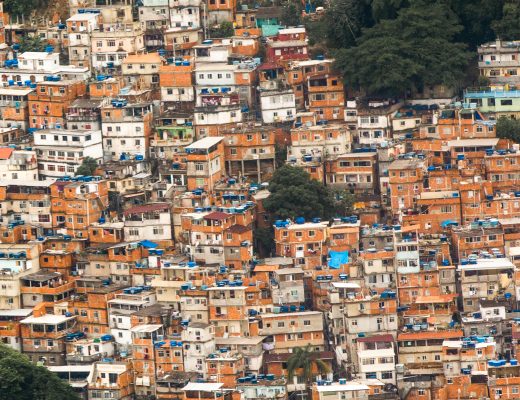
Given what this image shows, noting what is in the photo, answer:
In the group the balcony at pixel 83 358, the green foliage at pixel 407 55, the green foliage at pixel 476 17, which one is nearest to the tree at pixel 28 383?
the balcony at pixel 83 358

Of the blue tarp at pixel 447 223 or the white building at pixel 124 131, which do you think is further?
the white building at pixel 124 131

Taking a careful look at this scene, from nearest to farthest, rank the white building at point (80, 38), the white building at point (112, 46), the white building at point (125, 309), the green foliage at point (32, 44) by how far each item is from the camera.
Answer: the white building at point (125, 309), the white building at point (112, 46), the white building at point (80, 38), the green foliage at point (32, 44)

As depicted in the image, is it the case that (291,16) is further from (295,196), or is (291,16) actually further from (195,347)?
(195,347)

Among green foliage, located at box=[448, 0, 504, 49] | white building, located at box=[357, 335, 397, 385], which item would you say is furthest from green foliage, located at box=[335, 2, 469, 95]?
white building, located at box=[357, 335, 397, 385]

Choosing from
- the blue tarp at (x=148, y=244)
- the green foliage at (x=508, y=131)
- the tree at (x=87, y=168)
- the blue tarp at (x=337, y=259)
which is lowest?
the blue tarp at (x=337, y=259)

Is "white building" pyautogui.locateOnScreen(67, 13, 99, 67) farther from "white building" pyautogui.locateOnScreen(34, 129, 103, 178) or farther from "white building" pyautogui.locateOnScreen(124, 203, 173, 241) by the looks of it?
"white building" pyautogui.locateOnScreen(124, 203, 173, 241)

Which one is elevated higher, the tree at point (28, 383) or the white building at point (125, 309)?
the white building at point (125, 309)

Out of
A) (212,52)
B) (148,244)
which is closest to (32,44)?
(212,52)

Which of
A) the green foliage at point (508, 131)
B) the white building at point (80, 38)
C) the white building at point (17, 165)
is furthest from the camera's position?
the white building at point (80, 38)

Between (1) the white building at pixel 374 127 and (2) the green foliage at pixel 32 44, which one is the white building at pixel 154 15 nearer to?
(2) the green foliage at pixel 32 44
